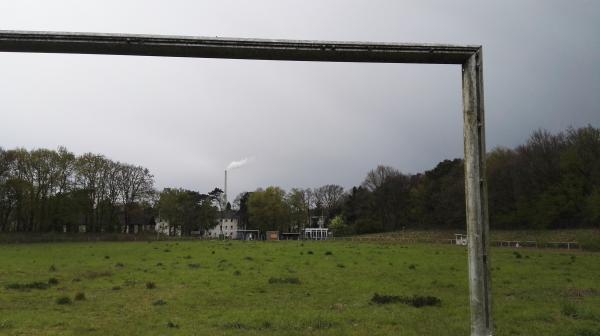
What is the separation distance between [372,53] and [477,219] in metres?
3.13

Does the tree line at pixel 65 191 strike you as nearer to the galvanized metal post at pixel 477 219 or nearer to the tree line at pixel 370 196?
the tree line at pixel 370 196

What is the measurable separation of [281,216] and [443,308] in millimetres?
118590

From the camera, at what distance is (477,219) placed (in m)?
7.36

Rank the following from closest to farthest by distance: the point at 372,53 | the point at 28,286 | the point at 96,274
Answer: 1. the point at 372,53
2. the point at 28,286
3. the point at 96,274

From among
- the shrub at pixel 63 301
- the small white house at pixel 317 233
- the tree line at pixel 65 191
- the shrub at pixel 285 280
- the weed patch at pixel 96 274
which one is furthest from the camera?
the small white house at pixel 317 233

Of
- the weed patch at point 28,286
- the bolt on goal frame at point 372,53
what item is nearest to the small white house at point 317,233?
the weed patch at point 28,286

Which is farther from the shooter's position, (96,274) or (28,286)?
(96,274)

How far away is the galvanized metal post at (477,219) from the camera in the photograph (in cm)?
735

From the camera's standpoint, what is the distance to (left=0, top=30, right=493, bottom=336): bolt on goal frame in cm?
738

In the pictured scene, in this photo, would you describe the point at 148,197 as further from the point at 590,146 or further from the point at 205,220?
the point at 590,146

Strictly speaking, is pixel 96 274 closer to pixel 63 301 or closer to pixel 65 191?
pixel 63 301

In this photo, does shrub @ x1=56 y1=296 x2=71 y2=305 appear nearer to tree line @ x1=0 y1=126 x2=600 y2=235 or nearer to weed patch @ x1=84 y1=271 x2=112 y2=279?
weed patch @ x1=84 y1=271 x2=112 y2=279

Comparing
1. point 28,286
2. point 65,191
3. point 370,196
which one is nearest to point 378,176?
point 370,196

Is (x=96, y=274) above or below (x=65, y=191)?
below
